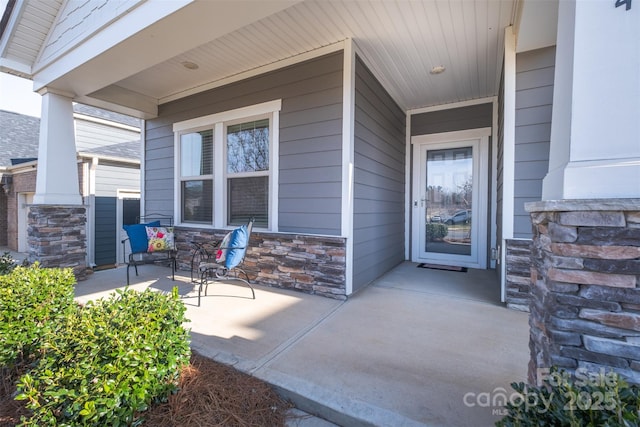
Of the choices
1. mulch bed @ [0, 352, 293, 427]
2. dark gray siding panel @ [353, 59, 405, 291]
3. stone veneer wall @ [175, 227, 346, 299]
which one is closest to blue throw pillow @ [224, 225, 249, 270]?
Result: stone veneer wall @ [175, 227, 346, 299]

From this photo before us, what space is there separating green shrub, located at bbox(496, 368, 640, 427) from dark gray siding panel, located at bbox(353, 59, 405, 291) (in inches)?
101

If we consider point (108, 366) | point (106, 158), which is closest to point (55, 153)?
point (106, 158)

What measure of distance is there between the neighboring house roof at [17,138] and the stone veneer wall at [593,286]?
11764 mm

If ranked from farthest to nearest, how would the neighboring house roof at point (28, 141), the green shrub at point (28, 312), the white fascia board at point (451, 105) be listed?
the neighboring house roof at point (28, 141), the white fascia board at point (451, 105), the green shrub at point (28, 312)

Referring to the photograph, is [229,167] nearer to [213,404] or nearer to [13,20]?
[13,20]

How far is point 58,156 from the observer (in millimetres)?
4141

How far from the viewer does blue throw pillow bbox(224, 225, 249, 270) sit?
3160mm

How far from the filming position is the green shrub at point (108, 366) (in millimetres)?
1172

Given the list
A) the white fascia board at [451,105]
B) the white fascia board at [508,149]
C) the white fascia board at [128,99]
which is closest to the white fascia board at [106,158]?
the white fascia board at [128,99]

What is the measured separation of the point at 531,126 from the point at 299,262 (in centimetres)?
289

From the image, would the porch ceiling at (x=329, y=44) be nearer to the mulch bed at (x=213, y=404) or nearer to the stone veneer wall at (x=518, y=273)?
the stone veneer wall at (x=518, y=273)

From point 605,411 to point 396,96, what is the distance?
4580 millimetres

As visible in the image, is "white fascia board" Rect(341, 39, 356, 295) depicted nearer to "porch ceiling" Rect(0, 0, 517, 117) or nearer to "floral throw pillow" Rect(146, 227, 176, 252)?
"porch ceiling" Rect(0, 0, 517, 117)

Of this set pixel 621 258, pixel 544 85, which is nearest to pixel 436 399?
pixel 621 258
